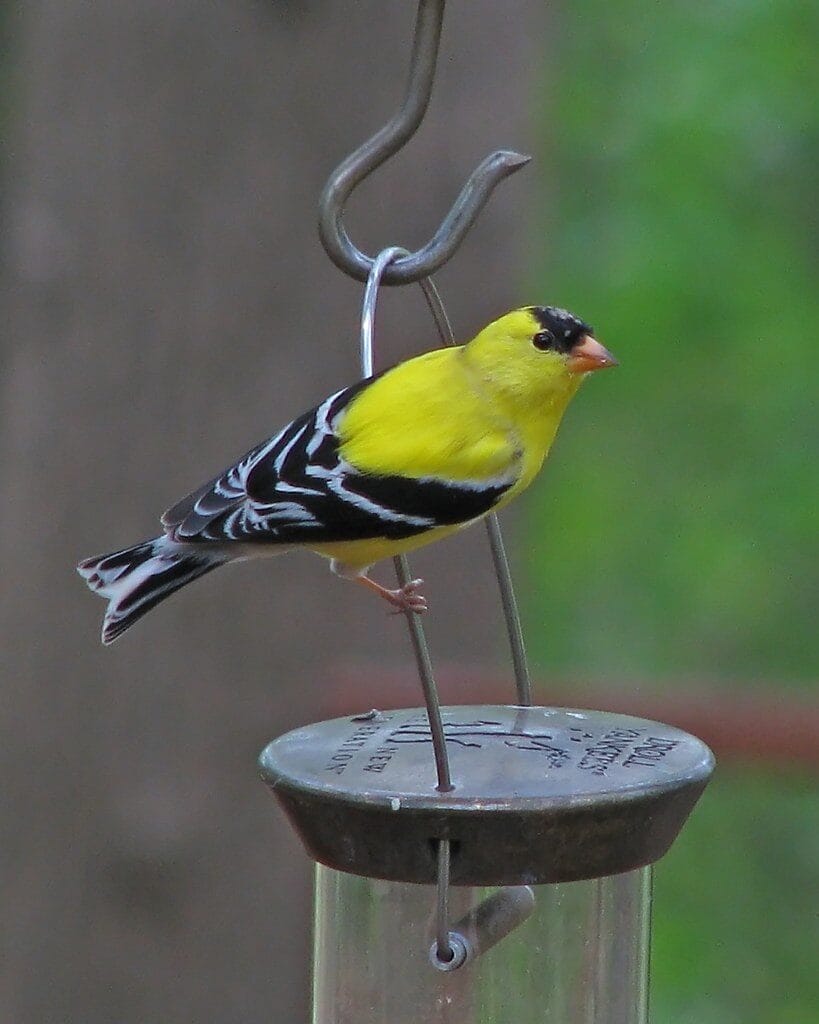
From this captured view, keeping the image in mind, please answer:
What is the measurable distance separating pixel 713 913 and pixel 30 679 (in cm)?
207

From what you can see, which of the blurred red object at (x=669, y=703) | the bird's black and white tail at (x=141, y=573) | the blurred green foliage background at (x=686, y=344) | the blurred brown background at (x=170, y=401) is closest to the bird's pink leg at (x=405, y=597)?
the bird's black and white tail at (x=141, y=573)

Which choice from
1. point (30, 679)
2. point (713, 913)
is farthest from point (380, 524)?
point (713, 913)

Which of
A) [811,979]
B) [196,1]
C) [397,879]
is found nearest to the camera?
[397,879]

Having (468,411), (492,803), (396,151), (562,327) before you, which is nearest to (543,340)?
(562,327)

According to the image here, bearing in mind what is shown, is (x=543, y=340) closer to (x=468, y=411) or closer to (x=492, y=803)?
(x=468, y=411)

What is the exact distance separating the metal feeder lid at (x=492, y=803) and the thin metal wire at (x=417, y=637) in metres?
0.04

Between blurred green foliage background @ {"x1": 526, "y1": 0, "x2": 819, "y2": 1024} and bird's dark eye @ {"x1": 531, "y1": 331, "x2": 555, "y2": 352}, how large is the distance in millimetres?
2628

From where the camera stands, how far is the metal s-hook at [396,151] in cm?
171

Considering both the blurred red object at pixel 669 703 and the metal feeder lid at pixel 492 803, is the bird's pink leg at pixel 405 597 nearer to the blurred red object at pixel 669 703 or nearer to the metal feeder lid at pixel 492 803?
the metal feeder lid at pixel 492 803

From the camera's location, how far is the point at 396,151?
5.66 ft

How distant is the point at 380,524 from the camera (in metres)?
1.99

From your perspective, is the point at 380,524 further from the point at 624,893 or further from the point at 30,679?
the point at 30,679

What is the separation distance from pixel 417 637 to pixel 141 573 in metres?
0.71

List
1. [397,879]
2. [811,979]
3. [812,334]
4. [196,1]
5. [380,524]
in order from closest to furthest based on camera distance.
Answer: [397,879] → [380,524] → [196,1] → [811,979] → [812,334]
